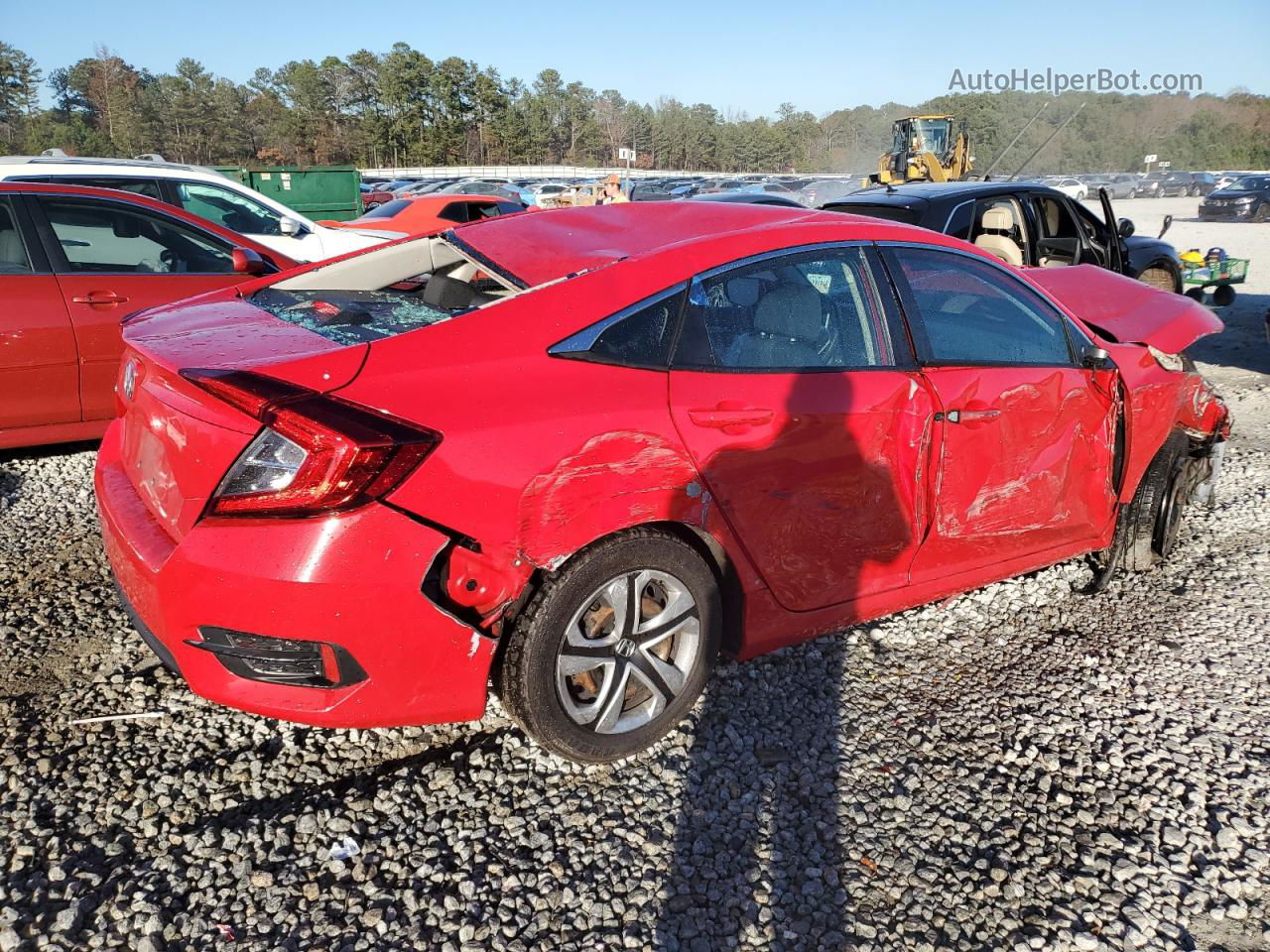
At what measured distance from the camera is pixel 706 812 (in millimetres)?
2541

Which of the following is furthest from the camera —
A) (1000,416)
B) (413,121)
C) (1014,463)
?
(413,121)

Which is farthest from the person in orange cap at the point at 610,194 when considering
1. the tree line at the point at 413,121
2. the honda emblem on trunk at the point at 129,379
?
the tree line at the point at 413,121

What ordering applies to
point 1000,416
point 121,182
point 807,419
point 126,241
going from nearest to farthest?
point 807,419 → point 1000,416 → point 126,241 → point 121,182

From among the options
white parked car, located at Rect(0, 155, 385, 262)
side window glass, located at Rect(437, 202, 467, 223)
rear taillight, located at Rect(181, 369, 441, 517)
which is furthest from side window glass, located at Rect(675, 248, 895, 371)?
side window glass, located at Rect(437, 202, 467, 223)

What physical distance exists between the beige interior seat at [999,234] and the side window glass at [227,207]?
6.41 meters

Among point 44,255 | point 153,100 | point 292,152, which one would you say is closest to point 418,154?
point 292,152

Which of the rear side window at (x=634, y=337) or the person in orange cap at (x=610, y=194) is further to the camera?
the person in orange cap at (x=610, y=194)

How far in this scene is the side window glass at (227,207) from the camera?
8.79 meters

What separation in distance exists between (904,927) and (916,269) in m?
2.08

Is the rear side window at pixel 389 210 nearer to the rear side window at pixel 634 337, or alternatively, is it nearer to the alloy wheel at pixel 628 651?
the rear side window at pixel 634 337

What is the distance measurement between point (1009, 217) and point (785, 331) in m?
5.44

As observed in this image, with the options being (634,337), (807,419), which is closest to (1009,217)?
(807,419)

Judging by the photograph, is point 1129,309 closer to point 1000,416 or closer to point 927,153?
point 1000,416

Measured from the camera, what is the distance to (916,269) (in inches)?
125
